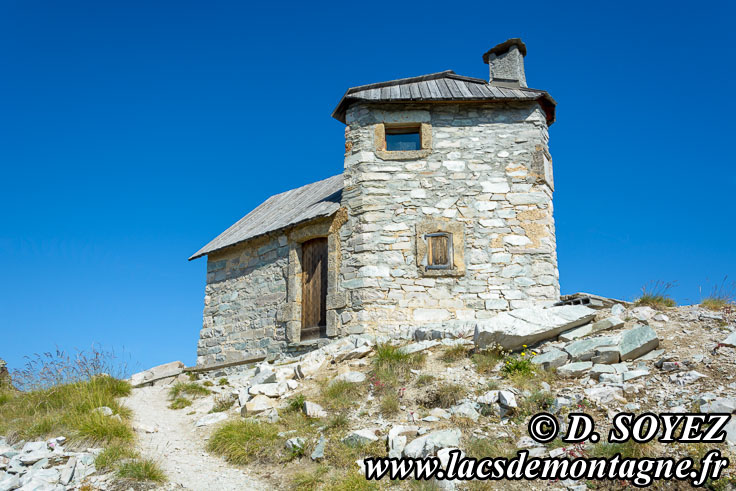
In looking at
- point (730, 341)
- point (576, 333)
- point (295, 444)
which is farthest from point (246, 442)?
point (730, 341)

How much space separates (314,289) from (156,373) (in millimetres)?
3923

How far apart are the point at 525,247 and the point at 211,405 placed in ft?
21.1

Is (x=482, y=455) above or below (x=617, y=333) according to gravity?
below

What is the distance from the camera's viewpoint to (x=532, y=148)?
39.5 ft

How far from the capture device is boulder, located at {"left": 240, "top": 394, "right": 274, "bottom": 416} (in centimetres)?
870

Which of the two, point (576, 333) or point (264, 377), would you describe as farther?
point (264, 377)

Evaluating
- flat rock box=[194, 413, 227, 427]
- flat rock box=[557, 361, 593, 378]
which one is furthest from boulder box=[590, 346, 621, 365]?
flat rock box=[194, 413, 227, 427]

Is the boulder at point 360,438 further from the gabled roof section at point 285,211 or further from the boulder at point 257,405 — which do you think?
the gabled roof section at point 285,211

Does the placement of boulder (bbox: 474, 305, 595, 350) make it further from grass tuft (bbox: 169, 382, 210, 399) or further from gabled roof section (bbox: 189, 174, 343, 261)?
grass tuft (bbox: 169, 382, 210, 399)

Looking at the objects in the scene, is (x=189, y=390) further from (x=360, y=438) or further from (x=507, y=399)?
→ (x=507, y=399)

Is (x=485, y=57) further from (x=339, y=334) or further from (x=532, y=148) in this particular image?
(x=339, y=334)

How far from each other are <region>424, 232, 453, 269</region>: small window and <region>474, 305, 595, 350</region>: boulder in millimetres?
2110

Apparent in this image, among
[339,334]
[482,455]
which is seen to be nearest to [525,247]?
[339,334]

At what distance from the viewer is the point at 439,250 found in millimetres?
11555
